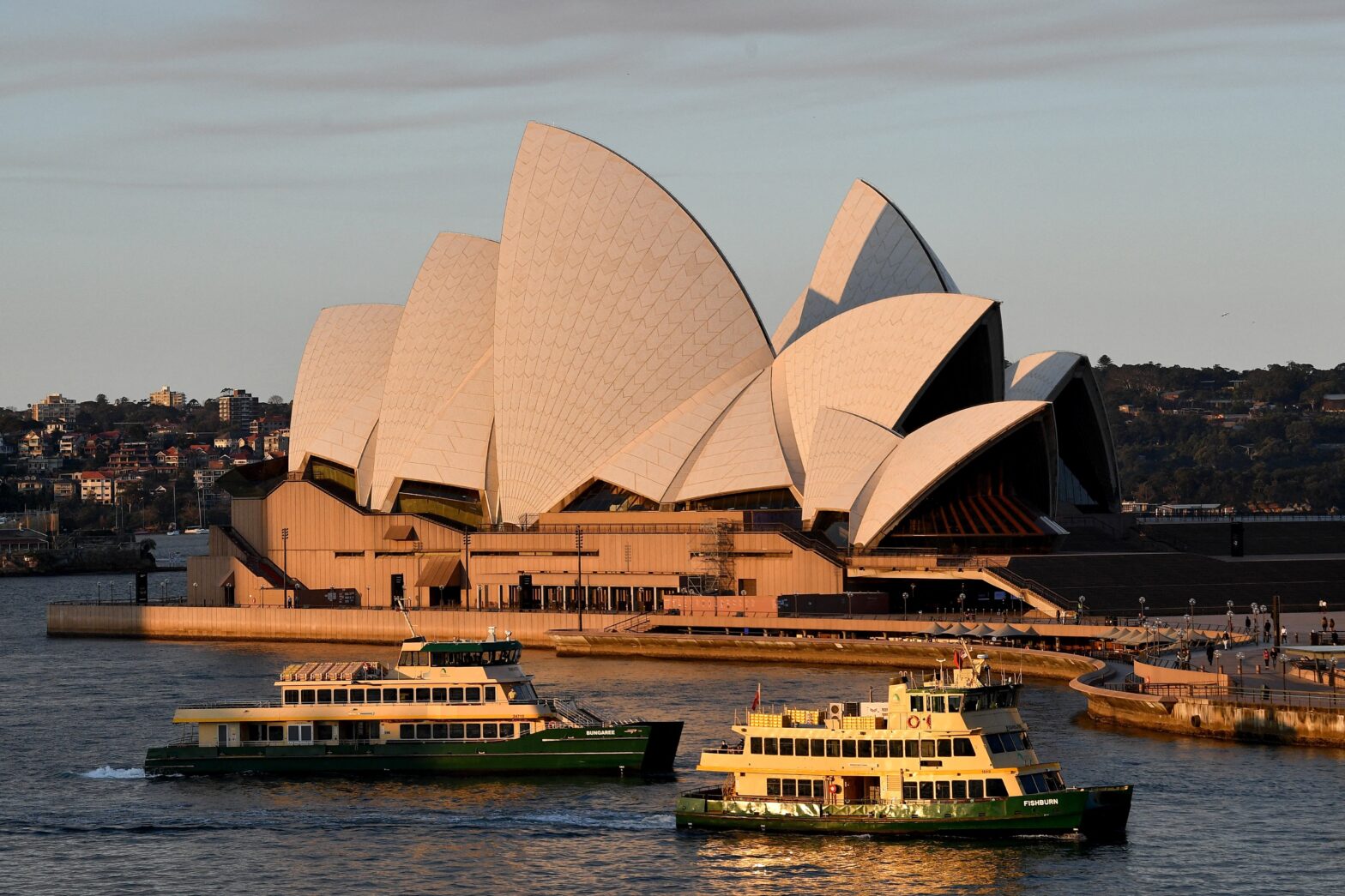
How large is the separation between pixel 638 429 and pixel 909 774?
43.4 metres

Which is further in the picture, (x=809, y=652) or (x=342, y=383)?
(x=342, y=383)

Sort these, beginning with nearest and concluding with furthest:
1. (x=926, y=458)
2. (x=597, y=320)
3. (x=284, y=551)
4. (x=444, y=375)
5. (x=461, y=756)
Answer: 1. (x=461, y=756)
2. (x=926, y=458)
3. (x=597, y=320)
4. (x=444, y=375)
5. (x=284, y=551)

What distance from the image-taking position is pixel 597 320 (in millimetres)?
75688

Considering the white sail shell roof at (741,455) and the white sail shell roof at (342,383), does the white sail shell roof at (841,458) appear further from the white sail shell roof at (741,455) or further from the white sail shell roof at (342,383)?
the white sail shell roof at (342,383)

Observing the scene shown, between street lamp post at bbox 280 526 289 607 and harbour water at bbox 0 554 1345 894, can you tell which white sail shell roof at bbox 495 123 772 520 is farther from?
harbour water at bbox 0 554 1345 894

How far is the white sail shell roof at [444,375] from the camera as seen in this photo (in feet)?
267

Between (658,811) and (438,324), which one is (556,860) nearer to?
(658,811)

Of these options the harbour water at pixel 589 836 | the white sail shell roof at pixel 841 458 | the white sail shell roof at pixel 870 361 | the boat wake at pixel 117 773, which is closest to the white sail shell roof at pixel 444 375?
the white sail shell roof at pixel 870 361

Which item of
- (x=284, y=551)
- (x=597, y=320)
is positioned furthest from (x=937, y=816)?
(x=284, y=551)

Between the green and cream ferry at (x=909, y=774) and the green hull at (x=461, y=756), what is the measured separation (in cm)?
503

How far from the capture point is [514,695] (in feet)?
134

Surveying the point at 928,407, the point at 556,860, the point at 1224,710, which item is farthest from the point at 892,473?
the point at 556,860

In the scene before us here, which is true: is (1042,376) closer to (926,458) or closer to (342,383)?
(926,458)

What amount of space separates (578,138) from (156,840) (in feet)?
151
